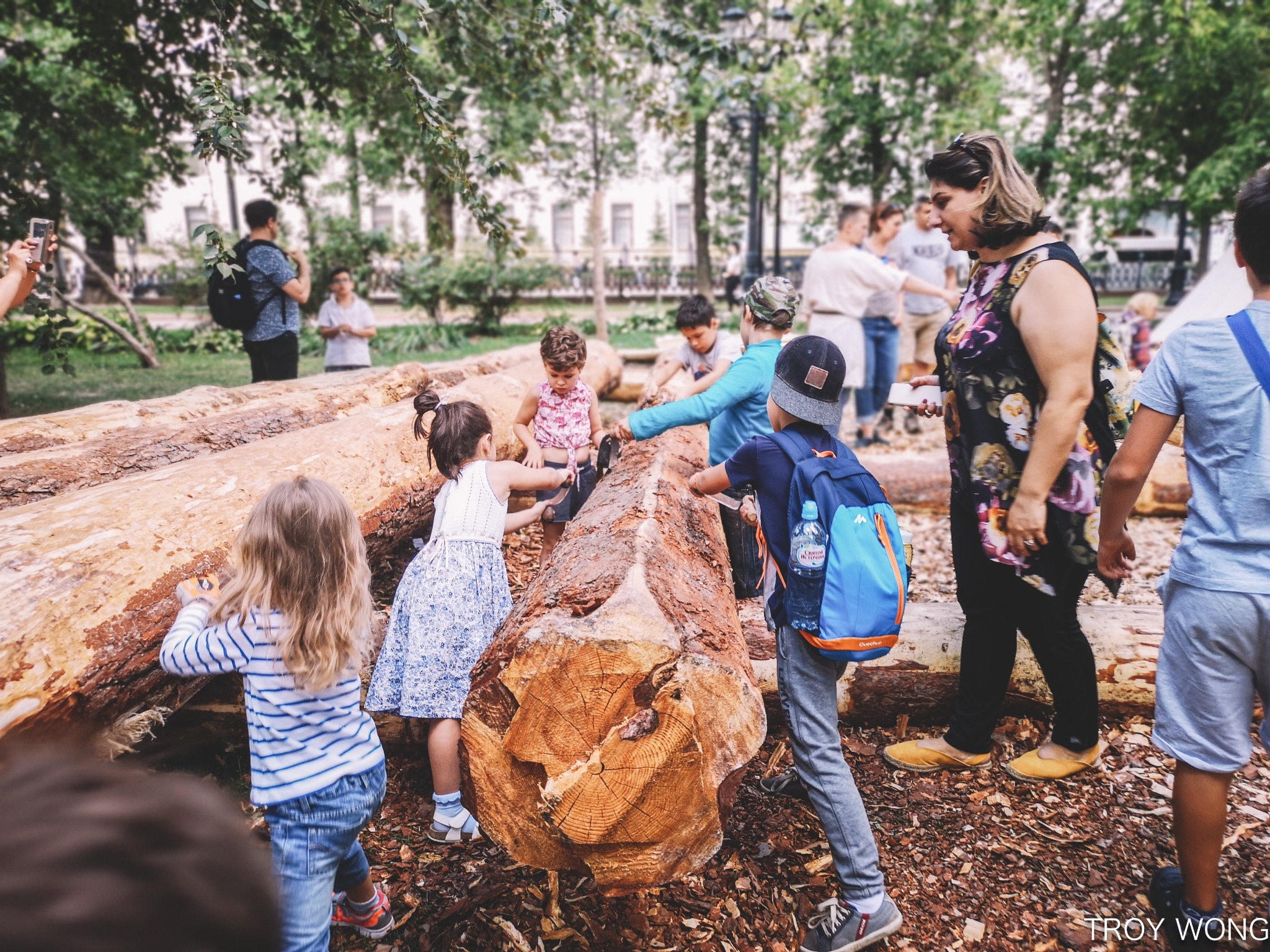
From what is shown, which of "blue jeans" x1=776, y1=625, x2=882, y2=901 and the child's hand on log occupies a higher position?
the child's hand on log

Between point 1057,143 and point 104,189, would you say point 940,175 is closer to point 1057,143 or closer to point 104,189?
point 104,189

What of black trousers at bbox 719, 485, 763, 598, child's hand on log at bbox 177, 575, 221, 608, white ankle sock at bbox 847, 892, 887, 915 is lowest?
white ankle sock at bbox 847, 892, 887, 915

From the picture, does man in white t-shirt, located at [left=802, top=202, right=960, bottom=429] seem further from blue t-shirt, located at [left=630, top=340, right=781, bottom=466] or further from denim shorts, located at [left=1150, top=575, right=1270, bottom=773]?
denim shorts, located at [left=1150, top=575, right=1270, bottom=773]

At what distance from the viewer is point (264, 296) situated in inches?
223

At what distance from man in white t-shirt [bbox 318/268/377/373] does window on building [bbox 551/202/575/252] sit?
3032 centimetres

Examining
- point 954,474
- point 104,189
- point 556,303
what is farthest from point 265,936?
point 556,303

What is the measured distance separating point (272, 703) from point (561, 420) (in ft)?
8.38

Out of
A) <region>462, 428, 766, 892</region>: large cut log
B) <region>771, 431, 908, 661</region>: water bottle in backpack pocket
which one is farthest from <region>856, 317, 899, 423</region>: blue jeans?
<region>462, 428, 766, 892</region>: large cut log

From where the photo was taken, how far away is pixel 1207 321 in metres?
2.06

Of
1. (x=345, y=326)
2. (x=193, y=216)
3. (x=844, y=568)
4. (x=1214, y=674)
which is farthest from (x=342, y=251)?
(x=193, y=216)

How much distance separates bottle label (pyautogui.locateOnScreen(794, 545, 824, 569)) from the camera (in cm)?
231

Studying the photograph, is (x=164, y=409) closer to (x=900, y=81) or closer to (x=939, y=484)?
(x=939, y=484)

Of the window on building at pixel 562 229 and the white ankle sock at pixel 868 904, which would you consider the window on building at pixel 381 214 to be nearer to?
the window on building at pixel 562 229

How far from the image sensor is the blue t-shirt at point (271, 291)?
18.2 feet
